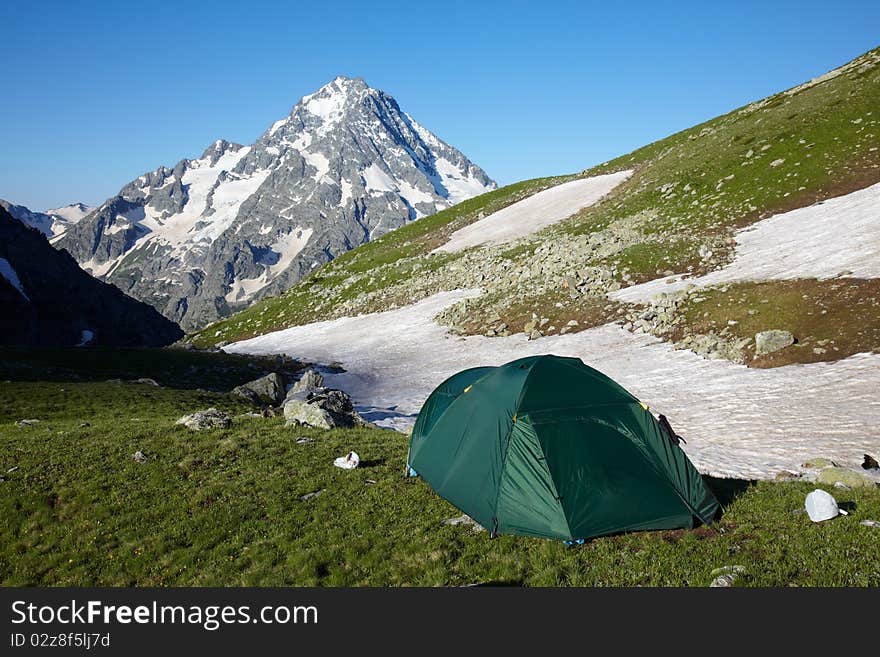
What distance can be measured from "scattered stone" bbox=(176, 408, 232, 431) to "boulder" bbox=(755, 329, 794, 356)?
28646mm

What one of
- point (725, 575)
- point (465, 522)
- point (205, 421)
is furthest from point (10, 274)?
point (725, 575)

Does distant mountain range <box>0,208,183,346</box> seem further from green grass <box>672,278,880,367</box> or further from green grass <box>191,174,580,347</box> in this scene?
green grass <box>672,278,880,367</box>

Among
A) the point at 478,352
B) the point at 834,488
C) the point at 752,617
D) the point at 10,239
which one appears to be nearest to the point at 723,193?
the point at 478,352

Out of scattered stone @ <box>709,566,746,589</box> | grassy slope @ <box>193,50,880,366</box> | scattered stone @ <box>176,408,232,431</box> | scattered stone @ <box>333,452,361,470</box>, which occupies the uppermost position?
grassy slope @ <box>193,50,880,366</box>

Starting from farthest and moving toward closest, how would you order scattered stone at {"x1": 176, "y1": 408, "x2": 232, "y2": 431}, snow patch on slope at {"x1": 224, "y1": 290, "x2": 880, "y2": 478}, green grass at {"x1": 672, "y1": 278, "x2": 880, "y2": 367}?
1. green grass at {"x1": 672, "y1": 278, "x2": 880, "y2": 367}
2. scattered stone at {"x1": 176, "y1": 408, "x2": 232, "y2": 431}
3. snow patch on slope at {"x1": 224, "y1": 290, "x2": 880, "y2": 478}

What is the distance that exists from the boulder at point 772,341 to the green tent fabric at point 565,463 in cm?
1953

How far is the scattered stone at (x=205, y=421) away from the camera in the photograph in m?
20.2

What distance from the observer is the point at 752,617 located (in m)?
8.02

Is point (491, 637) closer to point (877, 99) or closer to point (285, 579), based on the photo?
point (285, 579)

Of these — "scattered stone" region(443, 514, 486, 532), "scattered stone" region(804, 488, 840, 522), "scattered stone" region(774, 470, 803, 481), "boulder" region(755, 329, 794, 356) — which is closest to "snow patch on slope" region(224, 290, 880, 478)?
"scattered stone" region(774, 470, 803, 481)

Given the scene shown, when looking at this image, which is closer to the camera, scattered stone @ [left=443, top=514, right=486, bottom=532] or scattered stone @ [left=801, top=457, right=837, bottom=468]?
scattered stone @ [left=443, top=514, right=486, bottom=532]

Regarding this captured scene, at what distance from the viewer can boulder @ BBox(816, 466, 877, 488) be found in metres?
13.6

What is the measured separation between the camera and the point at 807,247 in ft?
125

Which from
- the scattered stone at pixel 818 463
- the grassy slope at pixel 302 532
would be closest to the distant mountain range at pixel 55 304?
the grassy slope at pixel 302 532
